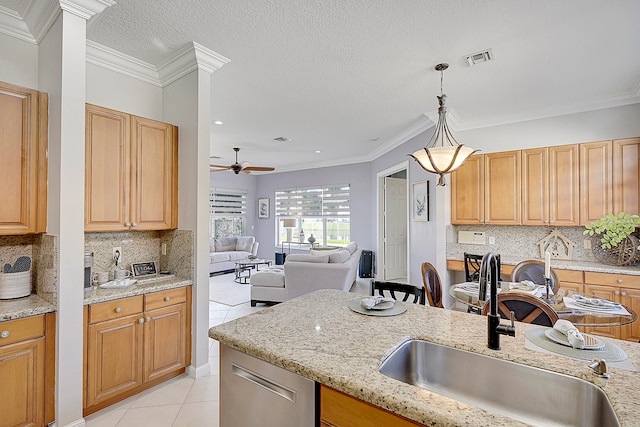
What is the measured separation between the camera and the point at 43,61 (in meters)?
2.25

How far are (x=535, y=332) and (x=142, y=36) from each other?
10.7 ft

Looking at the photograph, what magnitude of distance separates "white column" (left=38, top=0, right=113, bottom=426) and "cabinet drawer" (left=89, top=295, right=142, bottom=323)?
0.13 meters

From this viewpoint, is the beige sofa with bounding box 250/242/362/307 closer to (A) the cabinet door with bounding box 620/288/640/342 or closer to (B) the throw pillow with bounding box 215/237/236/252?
(A) the cabinet door with bounding box 620/288/640/342

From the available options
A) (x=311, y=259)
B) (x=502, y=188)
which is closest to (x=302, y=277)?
(x=311, y=259)

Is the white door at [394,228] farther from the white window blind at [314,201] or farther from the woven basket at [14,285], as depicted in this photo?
the woven basket at [14,285]

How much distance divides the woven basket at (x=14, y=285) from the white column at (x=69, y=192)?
382mm

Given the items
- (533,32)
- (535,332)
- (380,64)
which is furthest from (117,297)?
(533,32)

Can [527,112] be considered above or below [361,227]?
above

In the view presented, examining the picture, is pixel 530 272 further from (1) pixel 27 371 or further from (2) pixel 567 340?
(1) pixel 27 371

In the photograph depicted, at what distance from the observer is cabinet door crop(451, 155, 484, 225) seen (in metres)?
4.24

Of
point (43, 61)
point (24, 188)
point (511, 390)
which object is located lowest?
point (511, 390)

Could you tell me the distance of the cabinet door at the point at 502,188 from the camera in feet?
13.1

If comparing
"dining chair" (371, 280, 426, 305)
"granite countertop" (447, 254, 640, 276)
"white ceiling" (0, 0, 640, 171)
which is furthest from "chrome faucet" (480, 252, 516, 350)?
"granite countertop" (447, 254, 640, 276)

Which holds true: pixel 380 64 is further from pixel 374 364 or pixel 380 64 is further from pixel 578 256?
pixel 578 256
